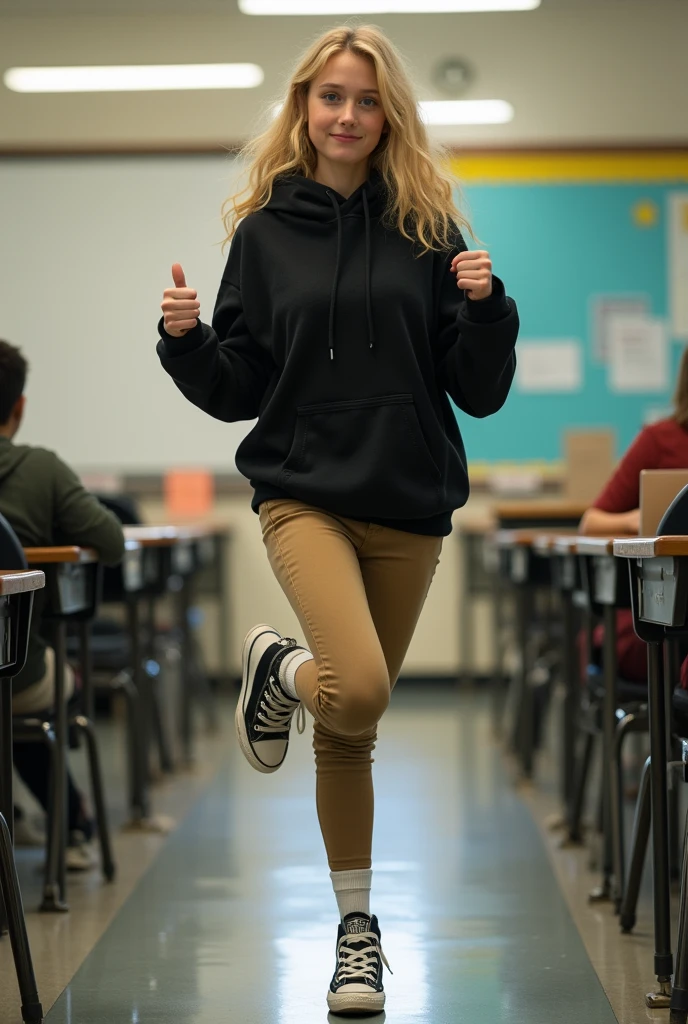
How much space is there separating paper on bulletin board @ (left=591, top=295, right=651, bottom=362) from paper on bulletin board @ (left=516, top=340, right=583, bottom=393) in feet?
0.34

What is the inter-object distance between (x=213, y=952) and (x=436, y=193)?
1427mm

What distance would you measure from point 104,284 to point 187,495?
3.94 ft

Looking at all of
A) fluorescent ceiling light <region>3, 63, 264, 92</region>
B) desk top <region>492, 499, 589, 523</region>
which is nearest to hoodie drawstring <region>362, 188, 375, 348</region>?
desk top <region>492, 499, 589, 523</region>

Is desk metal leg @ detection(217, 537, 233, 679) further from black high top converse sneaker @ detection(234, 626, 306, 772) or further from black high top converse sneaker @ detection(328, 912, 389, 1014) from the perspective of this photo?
black high top converse sneaker @ detection(328, 912, 389, 1014)

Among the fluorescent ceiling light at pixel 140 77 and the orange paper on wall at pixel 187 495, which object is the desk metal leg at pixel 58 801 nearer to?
the orange paper on wall at pixel 187 495

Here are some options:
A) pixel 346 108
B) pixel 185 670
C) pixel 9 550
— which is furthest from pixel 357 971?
pixel 185 670

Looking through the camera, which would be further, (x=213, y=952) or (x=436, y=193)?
(x=213, y=952)

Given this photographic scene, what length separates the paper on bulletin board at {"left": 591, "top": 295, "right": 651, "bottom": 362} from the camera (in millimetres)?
6551

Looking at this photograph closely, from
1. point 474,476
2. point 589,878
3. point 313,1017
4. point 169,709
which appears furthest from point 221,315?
point 474,476

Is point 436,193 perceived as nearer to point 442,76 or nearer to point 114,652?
point 114,652

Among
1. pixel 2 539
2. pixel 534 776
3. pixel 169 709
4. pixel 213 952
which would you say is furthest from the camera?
pixel 169 709

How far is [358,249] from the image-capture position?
2.05m

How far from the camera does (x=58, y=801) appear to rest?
267cm

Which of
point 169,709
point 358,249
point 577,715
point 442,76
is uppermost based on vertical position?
point 442,76
